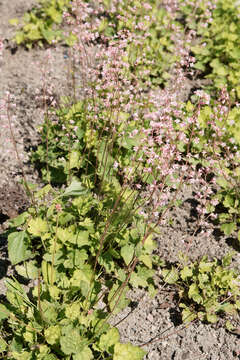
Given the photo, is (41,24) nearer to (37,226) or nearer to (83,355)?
(37,226)

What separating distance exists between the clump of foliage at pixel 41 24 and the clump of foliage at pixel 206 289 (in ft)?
11.4

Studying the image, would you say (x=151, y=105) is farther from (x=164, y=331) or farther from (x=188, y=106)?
(x=164, y=331)

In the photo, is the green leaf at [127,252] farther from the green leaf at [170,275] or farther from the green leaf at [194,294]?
the green leaf at [194,294]

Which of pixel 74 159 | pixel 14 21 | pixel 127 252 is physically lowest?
pixel 127 252

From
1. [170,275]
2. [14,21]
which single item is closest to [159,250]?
[170,275]

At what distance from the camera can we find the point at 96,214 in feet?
10.0

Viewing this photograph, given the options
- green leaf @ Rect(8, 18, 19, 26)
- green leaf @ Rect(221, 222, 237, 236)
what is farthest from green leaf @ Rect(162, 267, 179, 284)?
green leaf @ Rect(8, 18, 19, 26)

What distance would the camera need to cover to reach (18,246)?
8.86 feet

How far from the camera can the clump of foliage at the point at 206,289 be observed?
2795 mm

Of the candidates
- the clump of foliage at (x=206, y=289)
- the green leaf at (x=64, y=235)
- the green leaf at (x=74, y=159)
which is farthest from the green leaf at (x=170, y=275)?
the green leaf at (x=74, y=159)

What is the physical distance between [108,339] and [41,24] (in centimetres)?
422

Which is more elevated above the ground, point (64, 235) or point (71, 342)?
point (64, 235)

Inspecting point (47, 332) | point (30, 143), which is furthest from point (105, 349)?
point (30, 143)

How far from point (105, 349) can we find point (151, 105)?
94.0 inches
